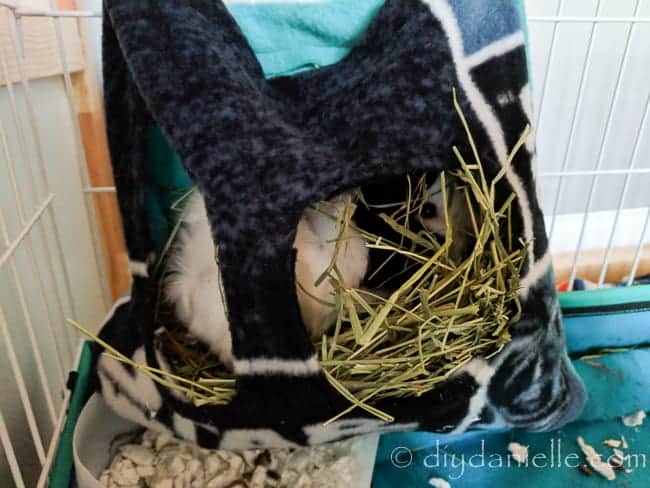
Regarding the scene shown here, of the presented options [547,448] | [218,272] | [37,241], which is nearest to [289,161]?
[218,272]

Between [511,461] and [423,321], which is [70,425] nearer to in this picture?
[423,321]

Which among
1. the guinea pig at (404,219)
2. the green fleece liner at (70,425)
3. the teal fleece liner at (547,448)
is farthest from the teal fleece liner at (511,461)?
the green fleece liner at (70,425)

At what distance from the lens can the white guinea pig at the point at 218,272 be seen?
54 cm

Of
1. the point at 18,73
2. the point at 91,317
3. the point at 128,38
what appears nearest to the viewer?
the point at 128,38

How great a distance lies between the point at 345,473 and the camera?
1.97ft

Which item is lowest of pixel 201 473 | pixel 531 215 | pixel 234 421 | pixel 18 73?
pixel 201 473

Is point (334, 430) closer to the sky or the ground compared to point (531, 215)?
closer to the ground

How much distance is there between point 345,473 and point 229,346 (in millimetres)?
197

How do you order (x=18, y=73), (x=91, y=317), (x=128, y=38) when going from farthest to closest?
(x=91, y=317)
(x=18, y=73)
(x=128, y=38)

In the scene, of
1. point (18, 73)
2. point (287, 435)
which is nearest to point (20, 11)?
point (18, 73)

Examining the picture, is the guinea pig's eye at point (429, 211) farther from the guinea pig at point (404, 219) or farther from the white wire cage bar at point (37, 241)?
the white wire cage bar at point (37, 241)

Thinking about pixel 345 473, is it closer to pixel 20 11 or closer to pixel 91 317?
pixel 91 317

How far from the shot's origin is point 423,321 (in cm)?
51

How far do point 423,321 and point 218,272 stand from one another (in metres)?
0.20
